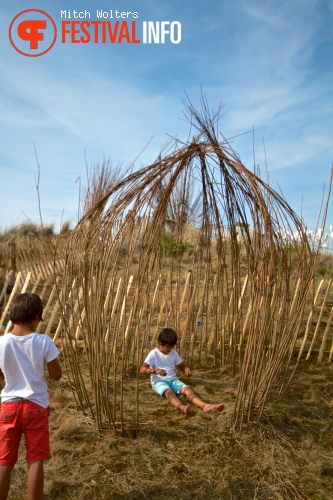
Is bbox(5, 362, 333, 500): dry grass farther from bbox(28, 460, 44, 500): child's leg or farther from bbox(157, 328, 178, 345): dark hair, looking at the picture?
bbox(157, 328, 178, 345): dark hair

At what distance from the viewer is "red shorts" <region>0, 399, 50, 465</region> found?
1.87 metres

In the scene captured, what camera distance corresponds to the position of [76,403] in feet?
10.5

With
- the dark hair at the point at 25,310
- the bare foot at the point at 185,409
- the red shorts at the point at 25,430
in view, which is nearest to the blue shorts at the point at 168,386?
the bare foot at the point at 185,409

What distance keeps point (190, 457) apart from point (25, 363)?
123cm

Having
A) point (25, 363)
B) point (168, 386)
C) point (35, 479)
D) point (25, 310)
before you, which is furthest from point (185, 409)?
point (25, 310)

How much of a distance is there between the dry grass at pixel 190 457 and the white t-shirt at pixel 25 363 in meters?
0.65

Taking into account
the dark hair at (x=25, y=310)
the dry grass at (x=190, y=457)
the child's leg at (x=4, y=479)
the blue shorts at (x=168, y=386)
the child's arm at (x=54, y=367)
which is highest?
the dark hair at (x=25, y=310)

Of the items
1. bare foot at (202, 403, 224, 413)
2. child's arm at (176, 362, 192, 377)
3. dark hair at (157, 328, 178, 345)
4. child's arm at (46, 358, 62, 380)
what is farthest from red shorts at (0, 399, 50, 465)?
child's arm at (176, 362, 192, 377)

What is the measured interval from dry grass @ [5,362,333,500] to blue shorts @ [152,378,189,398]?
109 millimetres

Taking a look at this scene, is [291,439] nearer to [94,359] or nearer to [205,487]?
[205,487]

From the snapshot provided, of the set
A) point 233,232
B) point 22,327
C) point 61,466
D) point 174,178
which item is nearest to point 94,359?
point 61,466

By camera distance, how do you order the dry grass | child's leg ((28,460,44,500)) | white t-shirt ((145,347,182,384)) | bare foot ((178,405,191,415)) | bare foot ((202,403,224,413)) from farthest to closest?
1. white t-shirt ((145,347,182,384))
2. bare foot ((178,405,191,415))
3. bare foot ((202,403,224,413))
4. the dry grass
5. child's leg ((28,460,44,500))

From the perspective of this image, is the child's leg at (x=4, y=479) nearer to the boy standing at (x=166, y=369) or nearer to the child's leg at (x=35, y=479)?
the child's leg at (x=35, y=479)

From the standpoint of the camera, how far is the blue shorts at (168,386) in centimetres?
337
